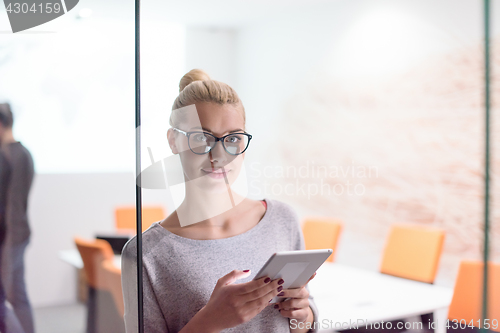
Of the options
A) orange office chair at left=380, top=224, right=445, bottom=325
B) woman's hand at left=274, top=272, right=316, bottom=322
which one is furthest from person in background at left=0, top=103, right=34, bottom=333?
orange office chair at left=380, top=224, right=445, bottom=325

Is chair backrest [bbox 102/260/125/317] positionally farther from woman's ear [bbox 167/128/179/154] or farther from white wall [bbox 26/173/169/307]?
woman's ear [bbox 167/128/179/154]

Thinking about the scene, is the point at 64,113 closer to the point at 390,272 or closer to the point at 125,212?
the point at 125,212

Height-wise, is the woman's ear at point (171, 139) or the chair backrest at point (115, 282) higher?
the woman's ear at point (171, 139)

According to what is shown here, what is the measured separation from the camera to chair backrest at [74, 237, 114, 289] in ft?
1.87

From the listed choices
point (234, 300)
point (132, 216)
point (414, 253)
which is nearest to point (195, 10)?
point (132, 216)

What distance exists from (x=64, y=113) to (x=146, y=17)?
178mm

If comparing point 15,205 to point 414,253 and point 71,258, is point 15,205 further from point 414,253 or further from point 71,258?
point 414,253

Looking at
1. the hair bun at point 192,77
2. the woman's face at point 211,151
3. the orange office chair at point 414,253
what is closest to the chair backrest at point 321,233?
the woman's face at point 211,151

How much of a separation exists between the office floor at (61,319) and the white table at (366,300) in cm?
38

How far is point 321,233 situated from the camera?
0.88 m

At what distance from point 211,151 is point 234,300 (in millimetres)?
215

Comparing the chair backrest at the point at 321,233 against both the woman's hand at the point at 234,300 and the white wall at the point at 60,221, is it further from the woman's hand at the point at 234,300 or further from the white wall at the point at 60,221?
the white wall at the point at 60,221

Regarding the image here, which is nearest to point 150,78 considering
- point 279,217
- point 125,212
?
point 125,212

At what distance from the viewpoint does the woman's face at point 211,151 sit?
0.61m
